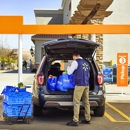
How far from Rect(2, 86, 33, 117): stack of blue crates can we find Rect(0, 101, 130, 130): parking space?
0.27 meters

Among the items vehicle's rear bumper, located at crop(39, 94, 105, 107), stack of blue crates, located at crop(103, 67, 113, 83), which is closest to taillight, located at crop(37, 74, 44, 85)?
vehicle's rear bumper, located at crop(39, 94, 105, 107)

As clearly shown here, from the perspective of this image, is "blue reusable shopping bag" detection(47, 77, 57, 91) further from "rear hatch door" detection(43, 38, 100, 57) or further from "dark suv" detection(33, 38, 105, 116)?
"rear hatch door" detection(43, 38, 100, 57)

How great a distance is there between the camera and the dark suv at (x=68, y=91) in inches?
287

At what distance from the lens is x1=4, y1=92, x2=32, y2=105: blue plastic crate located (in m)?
7.04

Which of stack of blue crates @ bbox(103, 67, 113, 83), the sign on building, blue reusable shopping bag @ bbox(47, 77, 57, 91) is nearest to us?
blue reusable shopping bag @ bbox(47, 77, 57, 91)

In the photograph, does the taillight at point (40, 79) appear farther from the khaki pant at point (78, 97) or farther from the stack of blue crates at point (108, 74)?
the stack of blue crates at point (108, 74)

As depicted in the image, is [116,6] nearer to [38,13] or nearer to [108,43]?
[108,43]

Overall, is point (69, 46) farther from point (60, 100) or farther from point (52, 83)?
point (60, 100)

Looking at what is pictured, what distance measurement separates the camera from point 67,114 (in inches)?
337

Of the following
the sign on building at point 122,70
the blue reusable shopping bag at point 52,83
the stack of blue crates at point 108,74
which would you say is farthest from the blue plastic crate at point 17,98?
the stack of blue crates at point 108,74

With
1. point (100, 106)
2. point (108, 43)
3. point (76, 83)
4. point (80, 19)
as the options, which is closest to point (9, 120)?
point (76, 83)

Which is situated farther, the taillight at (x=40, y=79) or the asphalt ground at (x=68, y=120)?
the taillight at (x=40, y=79)

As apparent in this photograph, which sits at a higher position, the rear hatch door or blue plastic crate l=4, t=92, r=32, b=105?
the rear hatch door

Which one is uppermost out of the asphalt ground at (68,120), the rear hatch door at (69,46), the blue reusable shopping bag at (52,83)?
the rear hatch door at (69,46)
